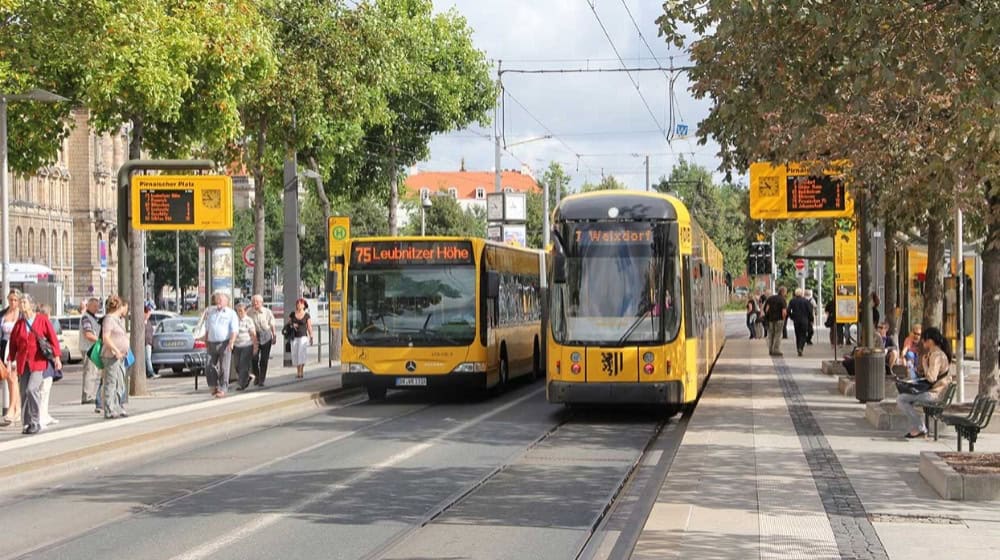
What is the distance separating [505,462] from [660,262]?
5911 millimetres

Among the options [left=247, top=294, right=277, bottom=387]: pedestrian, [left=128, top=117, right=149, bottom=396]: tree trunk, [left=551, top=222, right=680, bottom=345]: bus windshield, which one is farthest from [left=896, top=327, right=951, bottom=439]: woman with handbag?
[left=247, top=294, right=277, bottom=387]: pedestrian

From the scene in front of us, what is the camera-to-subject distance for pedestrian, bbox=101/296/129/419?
20844mm

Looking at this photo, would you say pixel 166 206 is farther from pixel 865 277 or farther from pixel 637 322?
pixel 865 277

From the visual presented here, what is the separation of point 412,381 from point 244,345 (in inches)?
146

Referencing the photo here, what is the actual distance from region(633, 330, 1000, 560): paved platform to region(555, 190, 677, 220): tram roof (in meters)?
2.99

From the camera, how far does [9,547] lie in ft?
35.7

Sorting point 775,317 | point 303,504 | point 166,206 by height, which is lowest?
point 303,504

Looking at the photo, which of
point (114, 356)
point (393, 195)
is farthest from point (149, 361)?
point (393, 195)

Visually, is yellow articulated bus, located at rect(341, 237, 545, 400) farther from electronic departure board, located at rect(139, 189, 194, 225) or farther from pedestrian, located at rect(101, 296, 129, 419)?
pedestrian, located at rect(101, 296, 129, 419)

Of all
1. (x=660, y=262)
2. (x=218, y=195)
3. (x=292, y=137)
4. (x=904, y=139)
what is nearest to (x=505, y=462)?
(x=660, y=262)

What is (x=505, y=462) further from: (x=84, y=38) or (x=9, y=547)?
(x=84, y=38)

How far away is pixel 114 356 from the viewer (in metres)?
21.0

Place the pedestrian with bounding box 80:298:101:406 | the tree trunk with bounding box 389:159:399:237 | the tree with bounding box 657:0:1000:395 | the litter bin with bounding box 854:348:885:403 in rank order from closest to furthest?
the tree with bounding box 657:0:1000:395, the litter bin with bounding box 854:348:885:403, the pedestrian with bounding box 80:298:101:406, the tree trunk with bounding box 389:159:399:237

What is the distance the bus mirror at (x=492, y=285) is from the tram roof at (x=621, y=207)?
3770 mm
